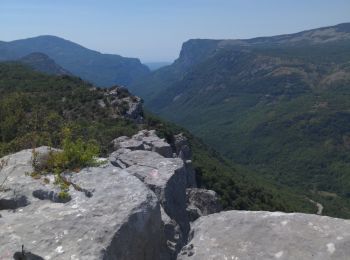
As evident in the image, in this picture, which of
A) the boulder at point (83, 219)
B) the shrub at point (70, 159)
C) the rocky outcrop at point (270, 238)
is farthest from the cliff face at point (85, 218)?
the rocky outcrop at point (270, 238)

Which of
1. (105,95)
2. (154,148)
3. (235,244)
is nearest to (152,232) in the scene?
(235,244)

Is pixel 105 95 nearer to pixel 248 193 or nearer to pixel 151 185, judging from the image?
pixel 248 193

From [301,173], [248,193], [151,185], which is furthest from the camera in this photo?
[301,173]

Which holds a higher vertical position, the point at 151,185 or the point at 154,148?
the point at 151,185

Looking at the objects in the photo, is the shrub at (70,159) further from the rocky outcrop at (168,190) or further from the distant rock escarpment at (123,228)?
the rocky outcrop at (168,190)

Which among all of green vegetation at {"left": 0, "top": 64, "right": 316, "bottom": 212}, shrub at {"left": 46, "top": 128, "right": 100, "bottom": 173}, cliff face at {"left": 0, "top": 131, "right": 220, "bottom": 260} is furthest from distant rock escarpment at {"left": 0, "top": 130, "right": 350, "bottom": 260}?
green vegetation at {"left": 0, "top": 64, "right": 316, "bottom": 212}
